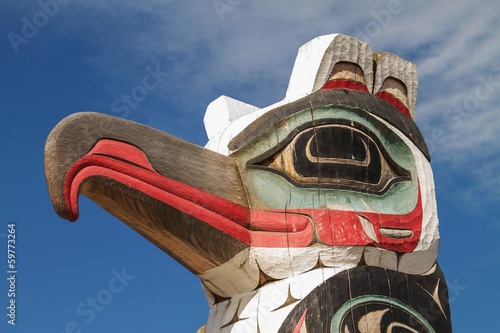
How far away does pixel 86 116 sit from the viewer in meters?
4.30

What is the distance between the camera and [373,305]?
175 inches

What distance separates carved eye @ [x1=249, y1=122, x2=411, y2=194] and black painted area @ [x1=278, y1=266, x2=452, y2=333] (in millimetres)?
523

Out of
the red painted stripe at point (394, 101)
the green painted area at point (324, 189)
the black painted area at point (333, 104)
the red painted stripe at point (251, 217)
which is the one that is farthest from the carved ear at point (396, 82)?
the red painted stripe at point (251, 217)

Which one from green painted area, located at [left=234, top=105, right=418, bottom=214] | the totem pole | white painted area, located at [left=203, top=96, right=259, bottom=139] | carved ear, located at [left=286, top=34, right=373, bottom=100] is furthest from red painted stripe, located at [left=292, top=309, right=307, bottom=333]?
white painted area, located at [left=203, top=96, right=259, bottom=139]

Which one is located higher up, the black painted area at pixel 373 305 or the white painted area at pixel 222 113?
the white painted area at pixel 222 113

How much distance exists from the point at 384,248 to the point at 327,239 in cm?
35

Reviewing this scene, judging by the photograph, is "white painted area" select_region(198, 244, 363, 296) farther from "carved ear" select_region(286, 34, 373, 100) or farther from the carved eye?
"carved ear" select_region(286, 34, 373, 100)

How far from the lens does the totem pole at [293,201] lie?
4.34m

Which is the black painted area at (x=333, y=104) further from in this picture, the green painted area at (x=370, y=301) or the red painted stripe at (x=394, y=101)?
the green painted area at (x=370, y=301)

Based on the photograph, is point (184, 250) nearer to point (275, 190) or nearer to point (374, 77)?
point (275, 190)

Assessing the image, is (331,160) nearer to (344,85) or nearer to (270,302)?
(344,85)

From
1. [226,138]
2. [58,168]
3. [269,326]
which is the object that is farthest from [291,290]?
[58,168]

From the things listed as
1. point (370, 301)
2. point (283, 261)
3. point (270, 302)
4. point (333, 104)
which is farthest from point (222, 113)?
point (370, 301)

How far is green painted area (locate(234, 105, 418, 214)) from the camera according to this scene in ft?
15.3
